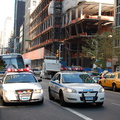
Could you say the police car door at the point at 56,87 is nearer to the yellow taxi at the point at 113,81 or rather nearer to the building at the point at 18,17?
the yellow taxi at the point at 113,81

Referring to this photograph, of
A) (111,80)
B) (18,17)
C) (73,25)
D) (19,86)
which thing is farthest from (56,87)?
(18,17)

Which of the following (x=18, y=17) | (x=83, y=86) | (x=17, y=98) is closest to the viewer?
(x=17, y=98)

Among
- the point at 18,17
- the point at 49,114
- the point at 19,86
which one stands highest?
the point at 18,17

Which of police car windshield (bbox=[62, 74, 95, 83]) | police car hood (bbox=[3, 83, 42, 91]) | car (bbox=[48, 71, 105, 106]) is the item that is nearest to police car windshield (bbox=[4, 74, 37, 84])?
police car hood (bbox=[3, 83, 42, 91])

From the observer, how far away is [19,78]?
42.0ft

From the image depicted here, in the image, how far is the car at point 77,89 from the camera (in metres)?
10.9

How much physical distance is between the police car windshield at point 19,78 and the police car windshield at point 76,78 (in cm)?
162

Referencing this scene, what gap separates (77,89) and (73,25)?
2141 inches

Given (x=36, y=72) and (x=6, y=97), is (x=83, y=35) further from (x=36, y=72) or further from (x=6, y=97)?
(x=6, y=97)

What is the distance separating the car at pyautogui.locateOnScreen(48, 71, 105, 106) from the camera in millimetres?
10898

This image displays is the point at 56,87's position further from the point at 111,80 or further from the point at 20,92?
the point at 111,80

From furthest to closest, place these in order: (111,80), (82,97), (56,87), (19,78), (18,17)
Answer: (18,17) < (111,80) < (19,78) < (56,87) < (82,97)

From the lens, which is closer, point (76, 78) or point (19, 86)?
point (19, 86)

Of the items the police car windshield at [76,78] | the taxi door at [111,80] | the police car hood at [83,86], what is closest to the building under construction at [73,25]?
the taxi door at [111,80]
